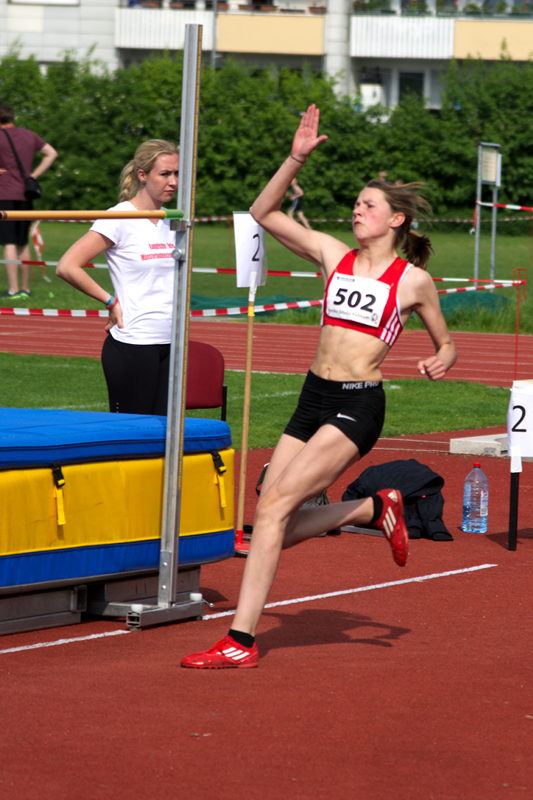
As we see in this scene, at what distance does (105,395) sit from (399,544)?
907cm

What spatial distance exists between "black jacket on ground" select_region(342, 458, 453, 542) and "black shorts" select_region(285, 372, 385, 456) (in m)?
2.85

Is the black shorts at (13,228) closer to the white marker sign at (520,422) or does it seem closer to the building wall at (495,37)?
the white marker sign at (520,422)

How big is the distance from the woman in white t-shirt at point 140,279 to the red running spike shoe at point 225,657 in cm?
207

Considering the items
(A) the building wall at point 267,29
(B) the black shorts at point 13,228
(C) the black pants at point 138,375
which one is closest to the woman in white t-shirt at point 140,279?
(C) the black pants at point 138,375

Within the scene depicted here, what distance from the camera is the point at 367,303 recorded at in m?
6.38

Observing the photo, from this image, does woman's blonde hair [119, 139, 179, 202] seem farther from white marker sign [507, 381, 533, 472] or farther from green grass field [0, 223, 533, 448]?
green grass field [0, 223, 533, 448]

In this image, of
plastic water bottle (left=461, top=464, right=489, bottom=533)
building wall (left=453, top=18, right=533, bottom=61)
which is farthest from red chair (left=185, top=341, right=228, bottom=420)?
building wall (left=453, top=18, right=533, bottom=61)

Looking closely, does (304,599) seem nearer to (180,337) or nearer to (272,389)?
(180,337)

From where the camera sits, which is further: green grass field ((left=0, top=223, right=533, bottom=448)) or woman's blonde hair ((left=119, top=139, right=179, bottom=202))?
green grass field ((left=0, top=223, right=533, bottom=448))

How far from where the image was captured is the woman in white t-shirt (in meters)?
7.85

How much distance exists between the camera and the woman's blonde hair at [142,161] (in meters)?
7.86

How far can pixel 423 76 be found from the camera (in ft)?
219

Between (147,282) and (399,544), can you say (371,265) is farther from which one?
(147,282)

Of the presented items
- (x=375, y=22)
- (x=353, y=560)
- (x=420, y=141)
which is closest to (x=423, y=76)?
(x=375, y=22)
